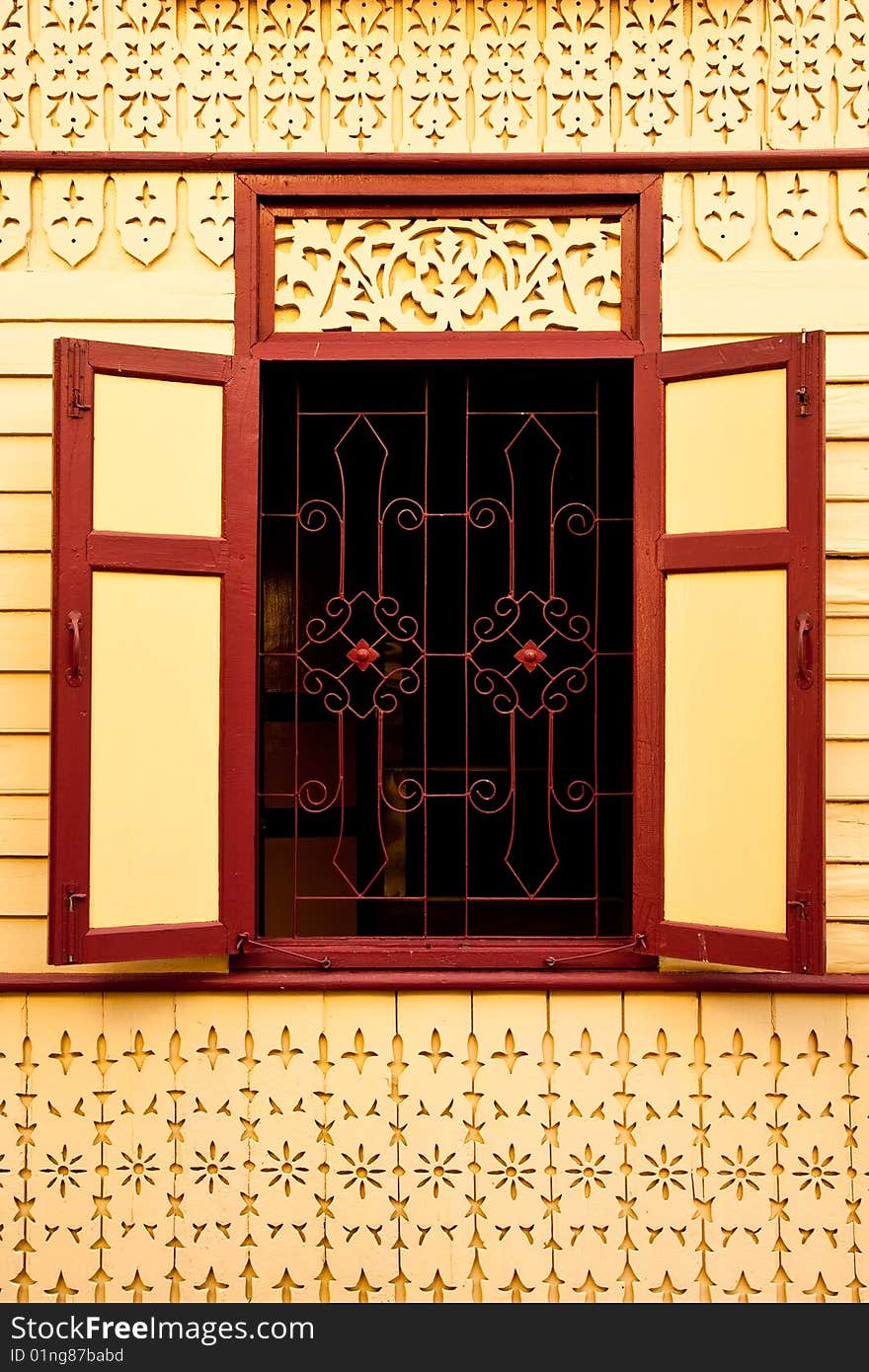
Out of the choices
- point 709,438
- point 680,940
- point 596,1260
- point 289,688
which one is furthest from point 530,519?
point 596,1260

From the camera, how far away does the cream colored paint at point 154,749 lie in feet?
9.98

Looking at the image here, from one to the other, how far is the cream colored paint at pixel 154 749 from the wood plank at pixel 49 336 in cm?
73

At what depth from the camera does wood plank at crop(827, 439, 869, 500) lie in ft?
10.7

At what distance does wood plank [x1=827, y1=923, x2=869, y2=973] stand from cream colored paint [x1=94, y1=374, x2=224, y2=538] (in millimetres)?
2107

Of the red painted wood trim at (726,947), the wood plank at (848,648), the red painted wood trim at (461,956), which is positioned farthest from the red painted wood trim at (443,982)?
the wood plank at (848,648)

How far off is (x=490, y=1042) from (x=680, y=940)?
0.62 meters

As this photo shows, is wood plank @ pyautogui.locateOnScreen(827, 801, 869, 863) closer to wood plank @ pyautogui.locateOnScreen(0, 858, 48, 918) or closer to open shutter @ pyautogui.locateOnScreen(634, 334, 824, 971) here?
open shutter @ pyautogui.locateOnScreen(634, 334, 824, 971)

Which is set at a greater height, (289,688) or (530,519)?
(530,519)

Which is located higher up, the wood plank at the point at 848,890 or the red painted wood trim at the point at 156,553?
the red painted wood trim at the point at 156,553

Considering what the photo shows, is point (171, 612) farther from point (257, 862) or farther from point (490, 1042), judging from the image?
point (490, 1042)

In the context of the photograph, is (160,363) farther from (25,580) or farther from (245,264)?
(25,580)

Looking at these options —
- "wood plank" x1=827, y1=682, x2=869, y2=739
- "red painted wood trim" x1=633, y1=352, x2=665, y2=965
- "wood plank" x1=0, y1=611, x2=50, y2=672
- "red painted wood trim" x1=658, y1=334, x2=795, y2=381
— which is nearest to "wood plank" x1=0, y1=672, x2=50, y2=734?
"wood plank" x1=0, y1=611, x2=50, y2=672

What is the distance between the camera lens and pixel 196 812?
10.3ft

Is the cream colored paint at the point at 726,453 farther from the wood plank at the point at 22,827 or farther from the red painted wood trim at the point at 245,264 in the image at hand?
the wood plank at the point at 22,827
